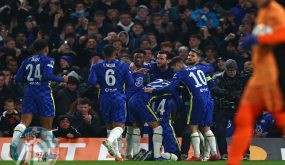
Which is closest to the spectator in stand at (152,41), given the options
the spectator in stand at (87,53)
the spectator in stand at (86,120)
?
the spectator in stand at (87,53)

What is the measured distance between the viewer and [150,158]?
629 inches

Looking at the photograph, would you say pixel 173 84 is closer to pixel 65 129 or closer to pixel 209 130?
pixel 209 130

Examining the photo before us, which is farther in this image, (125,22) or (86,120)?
(125,22)

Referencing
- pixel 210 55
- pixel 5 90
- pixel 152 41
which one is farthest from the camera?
pixel 152 41

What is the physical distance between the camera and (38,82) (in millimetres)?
14430

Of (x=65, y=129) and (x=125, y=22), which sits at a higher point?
(x=125, y=22)

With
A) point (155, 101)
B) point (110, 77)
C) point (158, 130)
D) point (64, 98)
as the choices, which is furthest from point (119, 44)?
point (110, 77)

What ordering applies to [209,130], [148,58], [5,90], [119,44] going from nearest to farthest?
[209,130], [148,58], [5,90], [119,44]

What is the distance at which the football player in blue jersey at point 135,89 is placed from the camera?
15.8 m

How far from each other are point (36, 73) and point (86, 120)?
2916mm

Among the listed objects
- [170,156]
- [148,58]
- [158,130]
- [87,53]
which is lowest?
[170,156]

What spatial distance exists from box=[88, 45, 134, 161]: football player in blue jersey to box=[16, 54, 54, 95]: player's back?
864mm

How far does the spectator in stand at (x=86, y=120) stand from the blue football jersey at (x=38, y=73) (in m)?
2.40

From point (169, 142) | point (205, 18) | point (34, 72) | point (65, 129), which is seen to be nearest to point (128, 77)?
point (169, 142)
